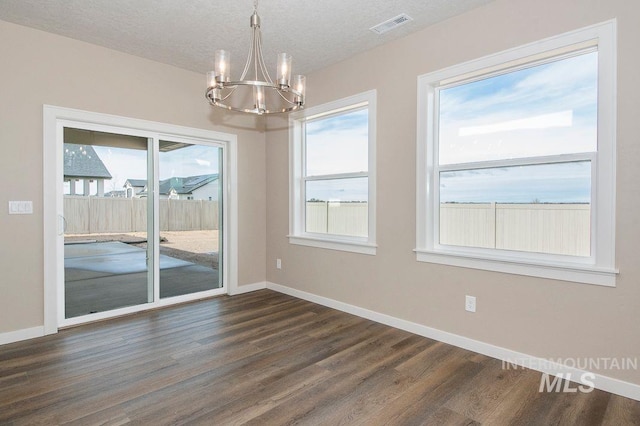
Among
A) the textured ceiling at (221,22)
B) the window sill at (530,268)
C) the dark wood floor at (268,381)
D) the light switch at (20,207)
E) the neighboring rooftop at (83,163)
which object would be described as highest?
the textured ceiling at (221,22)

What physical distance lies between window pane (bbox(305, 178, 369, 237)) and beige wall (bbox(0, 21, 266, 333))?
82.5 inches

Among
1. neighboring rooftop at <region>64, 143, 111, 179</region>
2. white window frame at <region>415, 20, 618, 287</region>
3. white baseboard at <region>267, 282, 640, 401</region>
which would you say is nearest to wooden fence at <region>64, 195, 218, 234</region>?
neighboring rooftop at <region>64, 143, 111, 179</region>

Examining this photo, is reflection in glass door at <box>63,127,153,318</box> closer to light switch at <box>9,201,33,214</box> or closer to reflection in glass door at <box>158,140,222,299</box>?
reflection in glass door at <box>158,140,222,299</box>

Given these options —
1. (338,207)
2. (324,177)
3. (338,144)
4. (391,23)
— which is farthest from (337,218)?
(391,23)

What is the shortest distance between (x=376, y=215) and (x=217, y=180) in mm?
2303

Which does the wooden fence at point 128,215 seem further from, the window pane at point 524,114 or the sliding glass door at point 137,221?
the window pane at point 524,114

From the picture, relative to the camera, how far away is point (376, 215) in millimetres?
Result: 3682

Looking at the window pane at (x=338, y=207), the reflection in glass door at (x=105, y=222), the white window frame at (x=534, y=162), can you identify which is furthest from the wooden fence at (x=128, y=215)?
the white window frame at (x=534, y=162)

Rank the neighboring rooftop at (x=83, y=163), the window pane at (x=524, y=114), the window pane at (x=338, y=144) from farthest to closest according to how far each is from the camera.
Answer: the window pane at (x=338, y=144) < the neighboring rooftop at (x=83, y=163) < the window pane at (x=524, y=114)

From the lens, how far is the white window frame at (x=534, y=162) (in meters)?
2.29

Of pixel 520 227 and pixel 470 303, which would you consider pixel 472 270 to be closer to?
pixel 470 303

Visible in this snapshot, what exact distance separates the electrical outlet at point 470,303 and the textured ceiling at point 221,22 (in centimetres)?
244

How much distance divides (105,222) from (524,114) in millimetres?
4235

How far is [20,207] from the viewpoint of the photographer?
3189 millimetres
